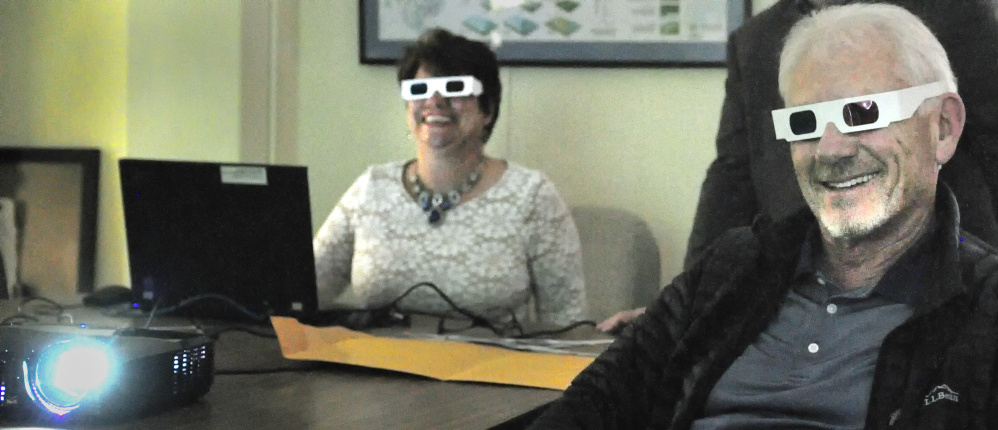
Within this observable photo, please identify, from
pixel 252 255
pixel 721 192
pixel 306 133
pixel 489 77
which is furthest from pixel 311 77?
pixel 721 192

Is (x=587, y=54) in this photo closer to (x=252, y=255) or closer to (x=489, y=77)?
(x=489, y=77)

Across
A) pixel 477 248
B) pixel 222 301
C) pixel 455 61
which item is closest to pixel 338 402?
pixel 222 301

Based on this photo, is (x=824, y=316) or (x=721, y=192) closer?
(x=824, y=316)

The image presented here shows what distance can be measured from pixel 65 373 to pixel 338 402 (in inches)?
13.5

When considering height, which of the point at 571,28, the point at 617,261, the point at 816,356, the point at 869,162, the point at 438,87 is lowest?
the point at 617,261

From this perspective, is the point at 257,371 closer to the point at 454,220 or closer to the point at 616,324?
the point at 616,324

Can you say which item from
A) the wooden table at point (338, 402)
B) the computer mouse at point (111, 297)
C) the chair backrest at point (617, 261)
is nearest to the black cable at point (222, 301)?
the computer mouse at point (111, 297)

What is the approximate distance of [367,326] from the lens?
6.80 ft

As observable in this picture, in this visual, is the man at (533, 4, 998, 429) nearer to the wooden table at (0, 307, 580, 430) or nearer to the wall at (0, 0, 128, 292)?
the wooden table at (0, 307, 580, 430)

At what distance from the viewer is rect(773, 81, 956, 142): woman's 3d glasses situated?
1.37 m

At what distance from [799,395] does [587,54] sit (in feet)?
6.34

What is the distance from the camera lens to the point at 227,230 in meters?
2.06

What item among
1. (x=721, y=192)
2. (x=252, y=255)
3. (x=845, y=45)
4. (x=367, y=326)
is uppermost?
(x=845, y=45)

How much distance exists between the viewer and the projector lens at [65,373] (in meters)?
1.33
